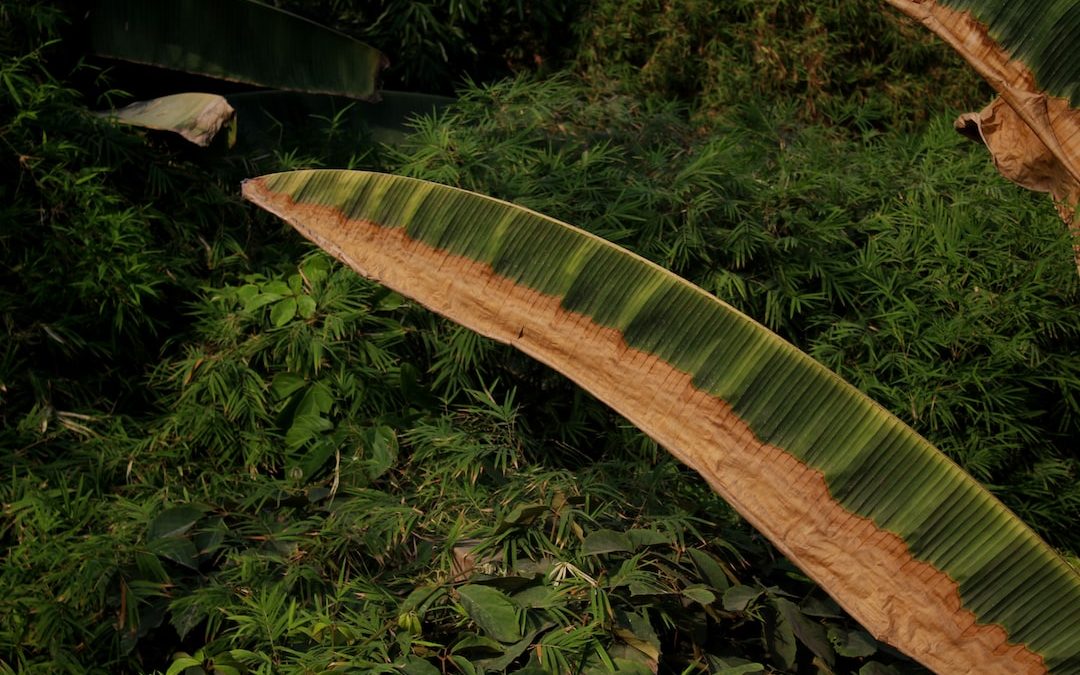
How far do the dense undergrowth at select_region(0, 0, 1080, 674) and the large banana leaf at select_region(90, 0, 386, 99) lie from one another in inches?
7.0

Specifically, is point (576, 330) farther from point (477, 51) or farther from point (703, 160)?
point (477, 51)

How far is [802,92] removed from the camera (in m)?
4.47

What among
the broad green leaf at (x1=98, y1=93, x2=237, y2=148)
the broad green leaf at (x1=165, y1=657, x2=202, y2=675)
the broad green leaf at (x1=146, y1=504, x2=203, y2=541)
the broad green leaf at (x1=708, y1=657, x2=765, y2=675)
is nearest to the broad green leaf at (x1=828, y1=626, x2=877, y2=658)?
the broad green leaf at (x1=708, y1=657, x2=765, y2=675)

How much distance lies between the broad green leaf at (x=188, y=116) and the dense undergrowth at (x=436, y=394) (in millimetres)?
97

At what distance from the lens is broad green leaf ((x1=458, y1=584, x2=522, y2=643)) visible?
2275 mm

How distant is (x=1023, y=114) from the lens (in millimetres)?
2061

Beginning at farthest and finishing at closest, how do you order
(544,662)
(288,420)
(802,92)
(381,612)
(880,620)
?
(802,92) < (288,420) < (381,612) < (544,662) < (880,620)

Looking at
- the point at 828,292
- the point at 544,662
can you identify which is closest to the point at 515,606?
the point at 544,662

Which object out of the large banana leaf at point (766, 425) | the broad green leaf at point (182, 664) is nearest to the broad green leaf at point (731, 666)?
the large banana leaf at point (766, 425)

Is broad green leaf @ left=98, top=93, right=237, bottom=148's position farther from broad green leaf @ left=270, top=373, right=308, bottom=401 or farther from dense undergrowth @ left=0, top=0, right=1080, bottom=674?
broad green leaf @ left=270, top=373, right=308, bottom=401

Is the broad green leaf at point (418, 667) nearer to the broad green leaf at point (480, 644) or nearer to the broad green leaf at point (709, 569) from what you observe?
the broad green leaf at point (480, 644)

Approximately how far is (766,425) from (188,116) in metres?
2.16

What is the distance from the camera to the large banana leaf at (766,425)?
6.88 ft

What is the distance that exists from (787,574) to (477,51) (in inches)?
107
